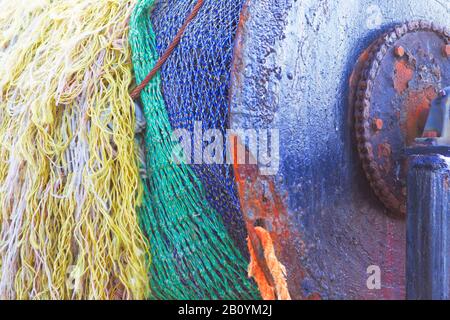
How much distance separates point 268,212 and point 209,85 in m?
0.37

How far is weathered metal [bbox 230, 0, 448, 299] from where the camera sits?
5.06ft

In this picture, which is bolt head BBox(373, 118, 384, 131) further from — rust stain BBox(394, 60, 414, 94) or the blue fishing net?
the blue fishing net

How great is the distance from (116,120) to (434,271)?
88 cm

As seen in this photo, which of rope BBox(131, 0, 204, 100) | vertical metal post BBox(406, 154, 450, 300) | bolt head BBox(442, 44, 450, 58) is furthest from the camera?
bolt head BBox(442, 44, 450, 58)

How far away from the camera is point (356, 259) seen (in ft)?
5.85

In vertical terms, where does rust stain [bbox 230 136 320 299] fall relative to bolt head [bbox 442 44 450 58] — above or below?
below

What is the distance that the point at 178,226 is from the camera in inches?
68.6

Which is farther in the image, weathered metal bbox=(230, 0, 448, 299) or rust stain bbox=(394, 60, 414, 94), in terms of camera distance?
rust stain bbox=(394, 60, 414, 94)

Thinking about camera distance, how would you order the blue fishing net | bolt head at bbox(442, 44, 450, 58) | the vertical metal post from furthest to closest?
bolt head at bbox(442, 44, 450, 58) < the blue fishing net < the vertical metal post

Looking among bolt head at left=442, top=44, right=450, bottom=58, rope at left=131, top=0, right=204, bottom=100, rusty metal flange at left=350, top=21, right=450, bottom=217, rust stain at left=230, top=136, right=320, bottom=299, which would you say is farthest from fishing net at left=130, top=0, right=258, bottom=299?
bolt head at left=442, top=44, right=450, bottom=58

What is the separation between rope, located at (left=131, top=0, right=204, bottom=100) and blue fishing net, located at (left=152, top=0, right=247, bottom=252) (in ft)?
0.04

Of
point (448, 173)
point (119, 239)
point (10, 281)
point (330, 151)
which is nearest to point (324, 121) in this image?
point (330, 151)

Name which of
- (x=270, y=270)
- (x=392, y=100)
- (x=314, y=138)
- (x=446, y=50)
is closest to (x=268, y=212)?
(x=270, y=270)
